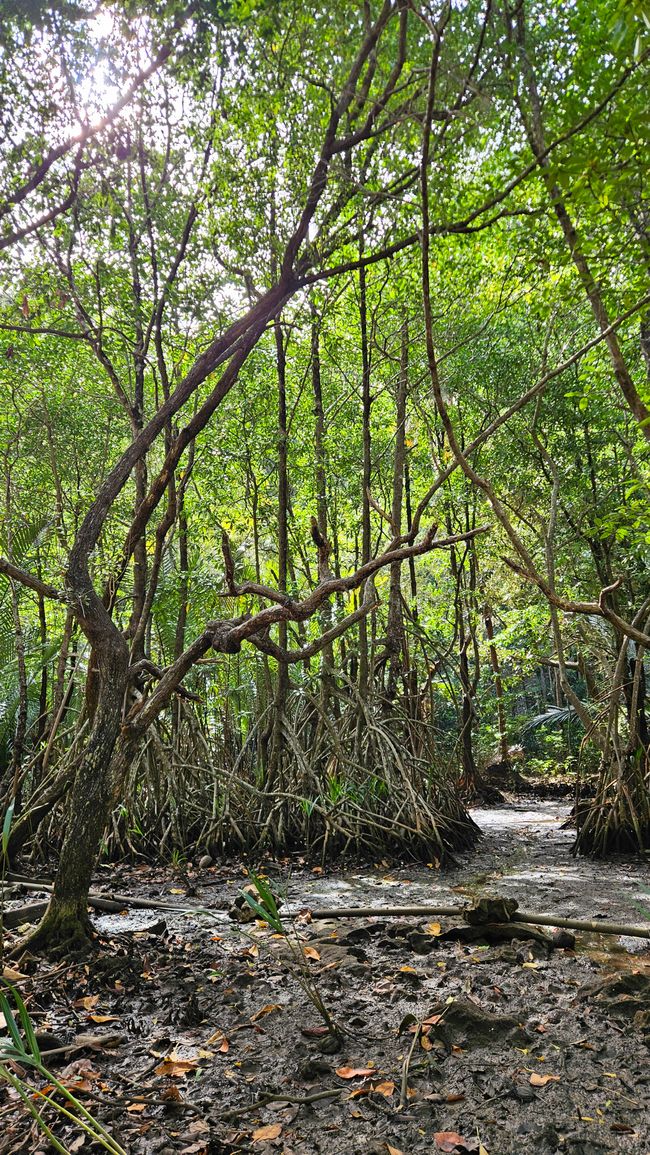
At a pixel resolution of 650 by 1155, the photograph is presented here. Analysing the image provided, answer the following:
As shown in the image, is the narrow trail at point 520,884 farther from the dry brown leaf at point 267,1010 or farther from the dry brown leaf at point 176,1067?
the dry brown leaf at point 176,1067

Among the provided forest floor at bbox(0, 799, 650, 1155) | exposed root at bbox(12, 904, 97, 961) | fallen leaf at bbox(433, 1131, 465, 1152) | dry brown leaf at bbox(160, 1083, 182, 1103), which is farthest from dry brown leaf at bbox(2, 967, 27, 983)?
fallen leaf at bbox(433, 1131, 465, 1152)

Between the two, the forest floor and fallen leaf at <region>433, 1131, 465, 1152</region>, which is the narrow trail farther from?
fallen leaf at <region>433, 1131, 465, 1152</region>

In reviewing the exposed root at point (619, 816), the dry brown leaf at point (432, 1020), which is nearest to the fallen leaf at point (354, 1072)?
the dry brown leaf at point (432, 1020)

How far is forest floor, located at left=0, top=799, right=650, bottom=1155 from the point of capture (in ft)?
6.57

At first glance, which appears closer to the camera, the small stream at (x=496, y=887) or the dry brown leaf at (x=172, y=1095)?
the dry brown leaf at (x=172, y=1095)

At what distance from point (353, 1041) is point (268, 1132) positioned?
59 centimetres

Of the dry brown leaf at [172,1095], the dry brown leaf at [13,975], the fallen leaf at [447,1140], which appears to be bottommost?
the fallen leaf at [447,1140]

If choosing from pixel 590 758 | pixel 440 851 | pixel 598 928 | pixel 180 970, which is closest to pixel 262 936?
pixel 180 970

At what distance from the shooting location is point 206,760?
21.3ft

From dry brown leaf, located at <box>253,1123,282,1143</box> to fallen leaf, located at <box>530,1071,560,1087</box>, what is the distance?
0.80 meters

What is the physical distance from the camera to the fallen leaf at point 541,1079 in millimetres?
2215

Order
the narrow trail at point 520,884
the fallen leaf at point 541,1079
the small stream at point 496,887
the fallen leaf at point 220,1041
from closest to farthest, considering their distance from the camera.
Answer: the fallen leaf at point 541,1079
the fallen leaf at point 220,1041
the small stream at point 496,887
the narrow trail at point 520,884

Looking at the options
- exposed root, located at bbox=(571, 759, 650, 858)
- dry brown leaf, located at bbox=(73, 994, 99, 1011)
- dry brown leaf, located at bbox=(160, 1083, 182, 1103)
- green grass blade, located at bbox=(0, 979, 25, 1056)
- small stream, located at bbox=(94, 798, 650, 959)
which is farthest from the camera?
exposed root, located at bbox=(571, 759, 650, 858)

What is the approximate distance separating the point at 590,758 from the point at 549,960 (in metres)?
7.27
